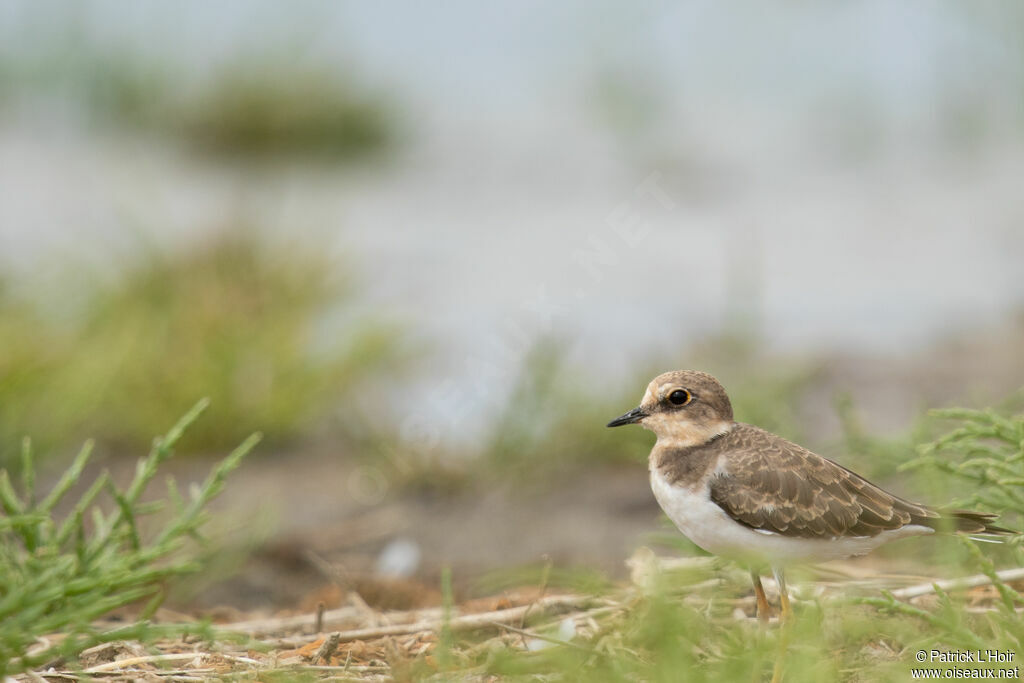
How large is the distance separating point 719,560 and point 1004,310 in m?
7.66

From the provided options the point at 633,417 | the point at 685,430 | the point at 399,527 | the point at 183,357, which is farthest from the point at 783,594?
the point at 183,357

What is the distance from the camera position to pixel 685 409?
3531 mm

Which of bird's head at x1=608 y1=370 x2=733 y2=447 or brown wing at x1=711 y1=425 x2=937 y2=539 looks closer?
brown wing at x1=711 y1=425 x2=937 y2=539

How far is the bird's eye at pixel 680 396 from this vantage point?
138 inches

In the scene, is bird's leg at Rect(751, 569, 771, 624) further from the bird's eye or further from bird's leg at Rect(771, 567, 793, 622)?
the bird's eye

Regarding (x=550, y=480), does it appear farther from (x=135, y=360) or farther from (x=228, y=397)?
(x=135, y=360)

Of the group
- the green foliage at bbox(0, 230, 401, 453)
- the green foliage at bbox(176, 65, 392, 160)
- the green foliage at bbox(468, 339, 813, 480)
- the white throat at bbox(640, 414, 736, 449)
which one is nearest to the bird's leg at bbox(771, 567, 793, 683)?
the white throat at bbox(640, 414, 736, 449)

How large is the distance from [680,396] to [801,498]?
1.43ft

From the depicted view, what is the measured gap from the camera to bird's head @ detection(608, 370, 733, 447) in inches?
138

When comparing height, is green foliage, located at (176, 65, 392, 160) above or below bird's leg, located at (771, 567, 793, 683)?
above

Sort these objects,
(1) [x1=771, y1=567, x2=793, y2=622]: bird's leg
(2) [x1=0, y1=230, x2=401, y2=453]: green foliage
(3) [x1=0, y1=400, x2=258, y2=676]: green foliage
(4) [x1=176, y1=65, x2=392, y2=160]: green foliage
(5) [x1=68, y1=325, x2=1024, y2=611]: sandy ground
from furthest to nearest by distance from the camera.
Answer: (4) [x1=176, y1=65, x2=392, y2=160]: green foliage → (2) [x1=0, y1=230, x2=401, y2=453]: green foliage → (5) [x1=68, y1=325, x2=1024, y2=611]: sandy ground → (1) [x1=771, y1=567, x2=793, y2=622]: bird's leg → (3) [x1=0, y1=400, x2=258, y2=676]: green foliage

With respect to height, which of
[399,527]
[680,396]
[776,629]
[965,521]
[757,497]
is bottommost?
[399,527]

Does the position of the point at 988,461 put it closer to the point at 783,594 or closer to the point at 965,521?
the point at 965,521

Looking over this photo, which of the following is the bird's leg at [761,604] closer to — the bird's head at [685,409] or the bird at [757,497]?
the bird at [757,497]
